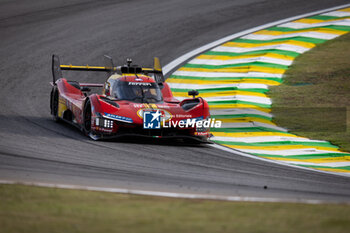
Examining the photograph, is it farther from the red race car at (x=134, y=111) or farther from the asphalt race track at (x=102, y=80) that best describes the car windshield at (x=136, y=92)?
the asphalt race track at (x=102, y=80)

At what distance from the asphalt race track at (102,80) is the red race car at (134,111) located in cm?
28

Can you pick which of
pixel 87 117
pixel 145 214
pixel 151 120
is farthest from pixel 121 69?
pixel 145 214

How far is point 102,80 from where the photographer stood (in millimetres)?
17562

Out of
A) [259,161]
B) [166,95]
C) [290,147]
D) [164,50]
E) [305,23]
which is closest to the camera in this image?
[259,161]

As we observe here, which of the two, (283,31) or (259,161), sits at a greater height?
(283,31)

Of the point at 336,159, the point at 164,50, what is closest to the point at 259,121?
the point at 336,159

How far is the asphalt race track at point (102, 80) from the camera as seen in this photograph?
795cm

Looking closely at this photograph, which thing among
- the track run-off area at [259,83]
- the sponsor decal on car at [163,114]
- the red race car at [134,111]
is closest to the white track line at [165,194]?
the track run-off area at [259,83]

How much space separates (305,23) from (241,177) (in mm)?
15044

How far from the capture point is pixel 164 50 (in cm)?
2070

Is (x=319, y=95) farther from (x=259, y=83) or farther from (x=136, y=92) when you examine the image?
(x=136, y=92)

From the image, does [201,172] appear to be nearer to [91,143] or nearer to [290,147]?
[91,143]

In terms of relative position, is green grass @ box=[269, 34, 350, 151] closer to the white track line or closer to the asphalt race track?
the asphalt race track

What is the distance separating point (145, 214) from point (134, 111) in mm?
5639
